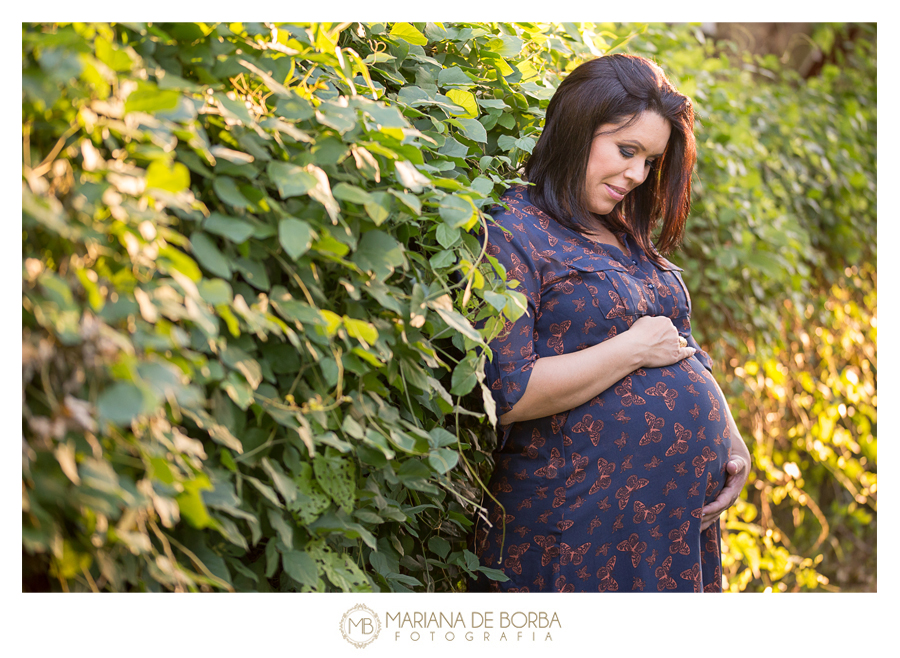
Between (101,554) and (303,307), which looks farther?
(303,307)

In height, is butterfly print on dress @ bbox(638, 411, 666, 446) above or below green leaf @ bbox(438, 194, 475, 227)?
below

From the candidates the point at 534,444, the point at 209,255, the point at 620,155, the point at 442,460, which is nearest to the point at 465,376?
the point at 442,460

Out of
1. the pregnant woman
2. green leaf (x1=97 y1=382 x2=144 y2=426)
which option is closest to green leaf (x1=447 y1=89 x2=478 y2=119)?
the pregnant woman

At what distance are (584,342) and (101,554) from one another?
90cm

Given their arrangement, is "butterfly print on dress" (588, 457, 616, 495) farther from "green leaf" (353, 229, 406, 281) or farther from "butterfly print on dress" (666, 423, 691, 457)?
"green leaf" (353, 229, 406, 281)

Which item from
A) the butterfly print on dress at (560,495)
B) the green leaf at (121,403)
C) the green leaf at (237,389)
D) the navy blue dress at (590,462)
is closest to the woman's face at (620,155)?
the navy blue dress at (590,462)

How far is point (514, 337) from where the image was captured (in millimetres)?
1200

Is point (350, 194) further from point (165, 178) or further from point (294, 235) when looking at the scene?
point (165, 178)

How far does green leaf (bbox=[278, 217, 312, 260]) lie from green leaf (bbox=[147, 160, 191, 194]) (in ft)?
0.46

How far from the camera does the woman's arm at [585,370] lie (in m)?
1.20

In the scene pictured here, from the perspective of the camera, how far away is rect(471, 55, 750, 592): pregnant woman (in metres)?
1.25
